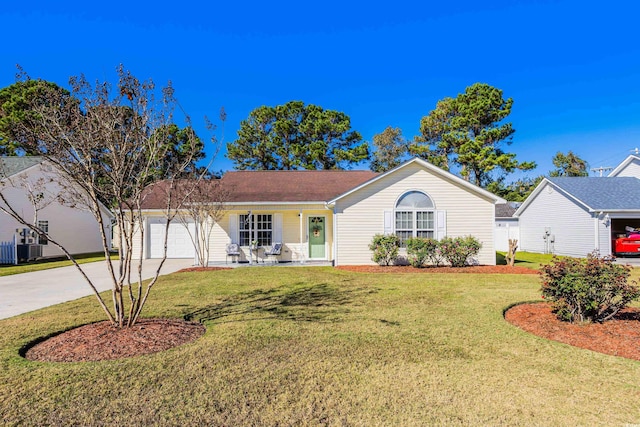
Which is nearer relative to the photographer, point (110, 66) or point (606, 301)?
point (110, 66)

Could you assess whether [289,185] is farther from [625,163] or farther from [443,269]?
[625,163]

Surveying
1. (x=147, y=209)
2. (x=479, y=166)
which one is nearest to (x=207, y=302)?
(x=147, y=209)

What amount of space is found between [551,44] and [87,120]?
20.7 meters

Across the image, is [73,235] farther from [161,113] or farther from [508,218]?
[508,218]

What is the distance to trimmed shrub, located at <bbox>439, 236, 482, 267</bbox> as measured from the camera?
1347 cm

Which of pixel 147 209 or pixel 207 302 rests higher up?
pixel 147 209

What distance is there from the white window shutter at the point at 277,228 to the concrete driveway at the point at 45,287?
4236 millimetres

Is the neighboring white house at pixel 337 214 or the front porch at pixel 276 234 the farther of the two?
the front porch at pixel 276 234

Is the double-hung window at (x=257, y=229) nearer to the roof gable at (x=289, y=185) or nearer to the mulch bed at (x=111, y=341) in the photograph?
the roof gable at (x=289, y=185)

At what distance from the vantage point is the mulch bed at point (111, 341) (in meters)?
4.60

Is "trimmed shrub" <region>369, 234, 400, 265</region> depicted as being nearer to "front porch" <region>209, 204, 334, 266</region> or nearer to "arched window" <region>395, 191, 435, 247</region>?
"arched window" <region>395, 191, 435, 247</region>

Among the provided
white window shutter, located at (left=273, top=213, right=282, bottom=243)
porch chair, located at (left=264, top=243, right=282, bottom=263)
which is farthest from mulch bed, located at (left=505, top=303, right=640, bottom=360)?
white window shutter, located at (left=273, top=213, right=282, bottom=243)

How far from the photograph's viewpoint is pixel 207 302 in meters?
7.77

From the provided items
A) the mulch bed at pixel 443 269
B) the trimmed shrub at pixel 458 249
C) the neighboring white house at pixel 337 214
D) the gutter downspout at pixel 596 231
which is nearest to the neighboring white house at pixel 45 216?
the neighboring white house at pixel 337 214
